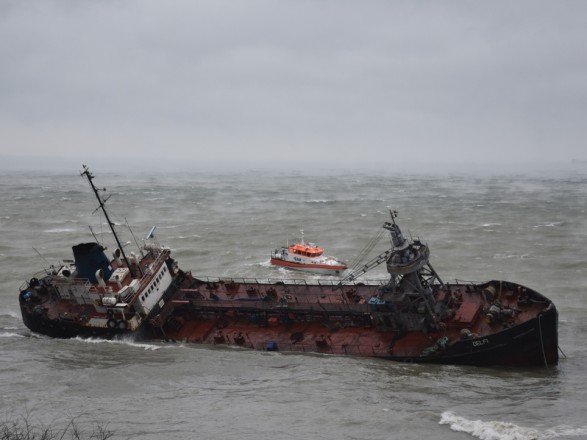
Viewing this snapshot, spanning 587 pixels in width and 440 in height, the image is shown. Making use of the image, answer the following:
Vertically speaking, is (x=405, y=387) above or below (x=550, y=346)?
below

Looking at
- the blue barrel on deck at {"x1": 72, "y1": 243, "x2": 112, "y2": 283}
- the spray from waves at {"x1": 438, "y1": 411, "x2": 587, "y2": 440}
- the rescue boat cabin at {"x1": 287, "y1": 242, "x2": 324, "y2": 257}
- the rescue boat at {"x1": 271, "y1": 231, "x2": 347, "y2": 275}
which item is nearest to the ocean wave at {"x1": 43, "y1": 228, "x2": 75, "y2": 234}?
the rescue boat at {"x1": 271, "y1": 231, "x2": 347, "y2": 275}

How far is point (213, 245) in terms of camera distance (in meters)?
65.1

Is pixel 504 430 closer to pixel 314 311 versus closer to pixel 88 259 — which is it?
A: pixel 314 311

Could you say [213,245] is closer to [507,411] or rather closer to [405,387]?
[405,387]

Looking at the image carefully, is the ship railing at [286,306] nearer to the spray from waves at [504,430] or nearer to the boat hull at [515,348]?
the boat hull at [515,348]

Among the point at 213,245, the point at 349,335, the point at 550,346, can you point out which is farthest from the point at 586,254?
the point at 213,245

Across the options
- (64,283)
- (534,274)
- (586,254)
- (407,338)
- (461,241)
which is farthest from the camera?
(461,241)

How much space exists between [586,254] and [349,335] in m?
36.2

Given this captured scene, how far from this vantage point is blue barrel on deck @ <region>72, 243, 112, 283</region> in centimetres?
3447

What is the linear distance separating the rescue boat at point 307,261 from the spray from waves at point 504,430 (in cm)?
3339

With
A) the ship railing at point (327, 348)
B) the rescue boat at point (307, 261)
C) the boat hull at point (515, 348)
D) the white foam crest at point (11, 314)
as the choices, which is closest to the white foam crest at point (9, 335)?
the white foam crest at point (11, 314)

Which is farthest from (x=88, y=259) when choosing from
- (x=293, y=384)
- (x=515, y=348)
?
(x=515, y=348)

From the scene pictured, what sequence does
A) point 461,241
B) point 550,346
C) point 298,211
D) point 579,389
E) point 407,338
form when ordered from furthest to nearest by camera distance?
point 298,211 < point 461,241 < point 407,338 < point 550,346 < point 579,389

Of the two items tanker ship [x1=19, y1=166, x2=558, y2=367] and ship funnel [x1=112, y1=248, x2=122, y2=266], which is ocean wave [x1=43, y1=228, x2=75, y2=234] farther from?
ship funnel [x1=112, y1=248, x2=122, y2=266]
